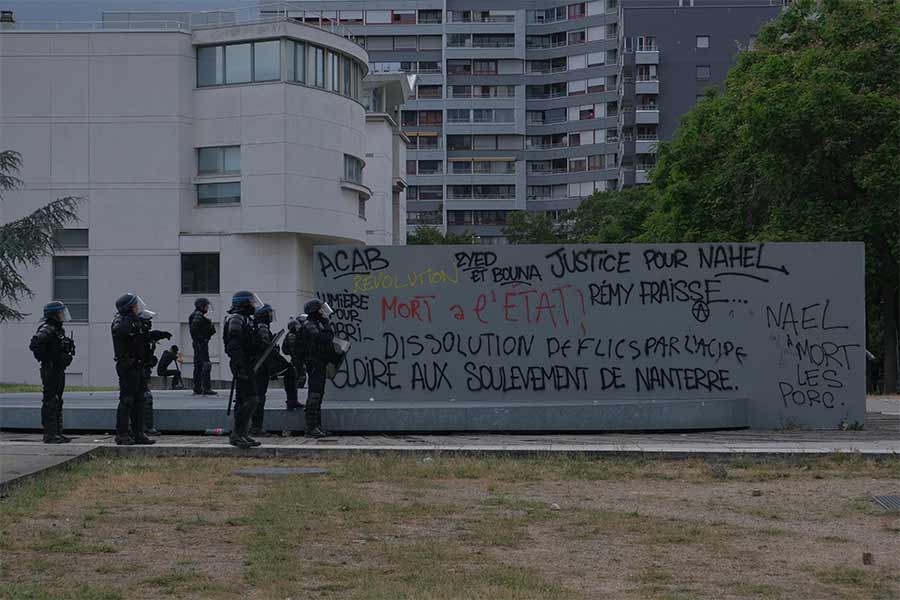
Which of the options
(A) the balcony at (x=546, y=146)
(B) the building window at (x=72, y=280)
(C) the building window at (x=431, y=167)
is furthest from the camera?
(C) the building window at (x=431, y=167)

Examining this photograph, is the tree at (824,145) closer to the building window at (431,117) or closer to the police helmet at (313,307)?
the police helmet at (313,307)

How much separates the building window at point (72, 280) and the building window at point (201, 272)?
13.3 feet

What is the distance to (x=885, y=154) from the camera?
3372 cm

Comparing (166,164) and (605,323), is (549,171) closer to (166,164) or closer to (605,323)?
(166,164)

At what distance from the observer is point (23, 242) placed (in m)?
42.8

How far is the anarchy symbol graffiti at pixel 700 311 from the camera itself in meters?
17.0

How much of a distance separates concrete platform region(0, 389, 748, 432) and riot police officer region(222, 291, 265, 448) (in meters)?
1.75

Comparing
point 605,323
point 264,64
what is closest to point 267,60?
point 264,64

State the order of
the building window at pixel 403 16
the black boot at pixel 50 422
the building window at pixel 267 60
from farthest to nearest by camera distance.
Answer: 1. the building window at pixel 403 16
2. the building window at pixel 267 60
3. the black boot at pixel 50 422

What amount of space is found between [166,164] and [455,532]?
43.8 metres

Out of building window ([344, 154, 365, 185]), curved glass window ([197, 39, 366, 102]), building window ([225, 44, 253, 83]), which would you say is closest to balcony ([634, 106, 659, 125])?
building window ([344, 154, 365, 185])

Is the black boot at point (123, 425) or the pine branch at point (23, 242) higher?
the pine branch at point (23, 242)

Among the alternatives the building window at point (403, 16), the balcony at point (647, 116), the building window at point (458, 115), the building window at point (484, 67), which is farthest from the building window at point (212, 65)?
the building window at point (403, 16)

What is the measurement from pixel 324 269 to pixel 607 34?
87729 mm
